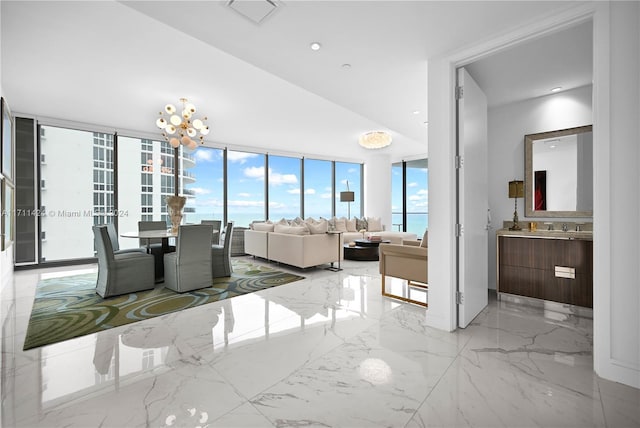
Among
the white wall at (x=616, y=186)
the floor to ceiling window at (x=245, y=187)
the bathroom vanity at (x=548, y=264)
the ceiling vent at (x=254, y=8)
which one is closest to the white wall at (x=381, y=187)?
the floor to ceiling window at (x=245, y=187)

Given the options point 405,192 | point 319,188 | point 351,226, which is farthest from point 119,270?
point 405,192

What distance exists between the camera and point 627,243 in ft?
6.08

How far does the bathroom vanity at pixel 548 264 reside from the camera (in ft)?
9.74

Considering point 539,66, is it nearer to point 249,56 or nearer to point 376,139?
point 249,56

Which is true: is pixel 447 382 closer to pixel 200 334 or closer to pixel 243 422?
pixel 243 422

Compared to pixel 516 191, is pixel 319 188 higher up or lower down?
higher up

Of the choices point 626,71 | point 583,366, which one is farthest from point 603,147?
point 583,366

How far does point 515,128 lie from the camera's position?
3840 millimetres

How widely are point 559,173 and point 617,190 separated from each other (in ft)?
6.36

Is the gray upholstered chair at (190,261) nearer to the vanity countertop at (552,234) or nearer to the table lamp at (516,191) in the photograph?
the vanity countertop at (552,234)

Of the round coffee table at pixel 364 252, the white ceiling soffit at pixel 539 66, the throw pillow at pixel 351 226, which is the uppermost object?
the white ceiling soffit at pixel 539 66

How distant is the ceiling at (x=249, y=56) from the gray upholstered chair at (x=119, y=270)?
2.11 m

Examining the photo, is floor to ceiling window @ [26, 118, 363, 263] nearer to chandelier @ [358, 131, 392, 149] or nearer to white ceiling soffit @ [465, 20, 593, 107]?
chandelier @ [358, 131, 392, 149]

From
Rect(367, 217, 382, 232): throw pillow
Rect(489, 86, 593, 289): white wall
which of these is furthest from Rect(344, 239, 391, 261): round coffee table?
Rect(489, 86, 593, 289): white wall
